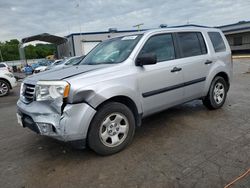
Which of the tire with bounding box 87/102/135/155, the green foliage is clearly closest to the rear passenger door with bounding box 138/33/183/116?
the tire with bounding box 87/102/135/155

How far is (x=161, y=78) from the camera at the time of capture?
3912 millimetres

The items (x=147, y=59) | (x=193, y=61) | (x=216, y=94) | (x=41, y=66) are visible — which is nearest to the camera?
(x=147, y=59)

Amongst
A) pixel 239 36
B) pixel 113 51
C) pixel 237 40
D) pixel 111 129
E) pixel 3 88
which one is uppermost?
pixel 239 36

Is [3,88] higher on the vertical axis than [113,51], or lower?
lower

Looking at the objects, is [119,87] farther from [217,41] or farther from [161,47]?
[217,41]

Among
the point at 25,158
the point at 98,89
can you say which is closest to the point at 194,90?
Answer: the point at 98,89

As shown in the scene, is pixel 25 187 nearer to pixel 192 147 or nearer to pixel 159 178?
pixel 159 178

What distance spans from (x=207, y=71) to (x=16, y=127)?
440 cm

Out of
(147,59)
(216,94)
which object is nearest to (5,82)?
(147,59)

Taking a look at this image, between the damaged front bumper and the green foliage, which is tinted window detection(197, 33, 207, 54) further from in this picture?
the green foliage

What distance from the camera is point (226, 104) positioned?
573 centimetres

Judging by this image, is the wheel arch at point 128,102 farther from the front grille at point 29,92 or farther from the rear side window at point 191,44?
the rear side window at point 191,44

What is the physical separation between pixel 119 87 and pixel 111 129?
2.09 ft

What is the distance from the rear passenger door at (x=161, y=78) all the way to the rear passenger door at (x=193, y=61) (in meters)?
0.19
